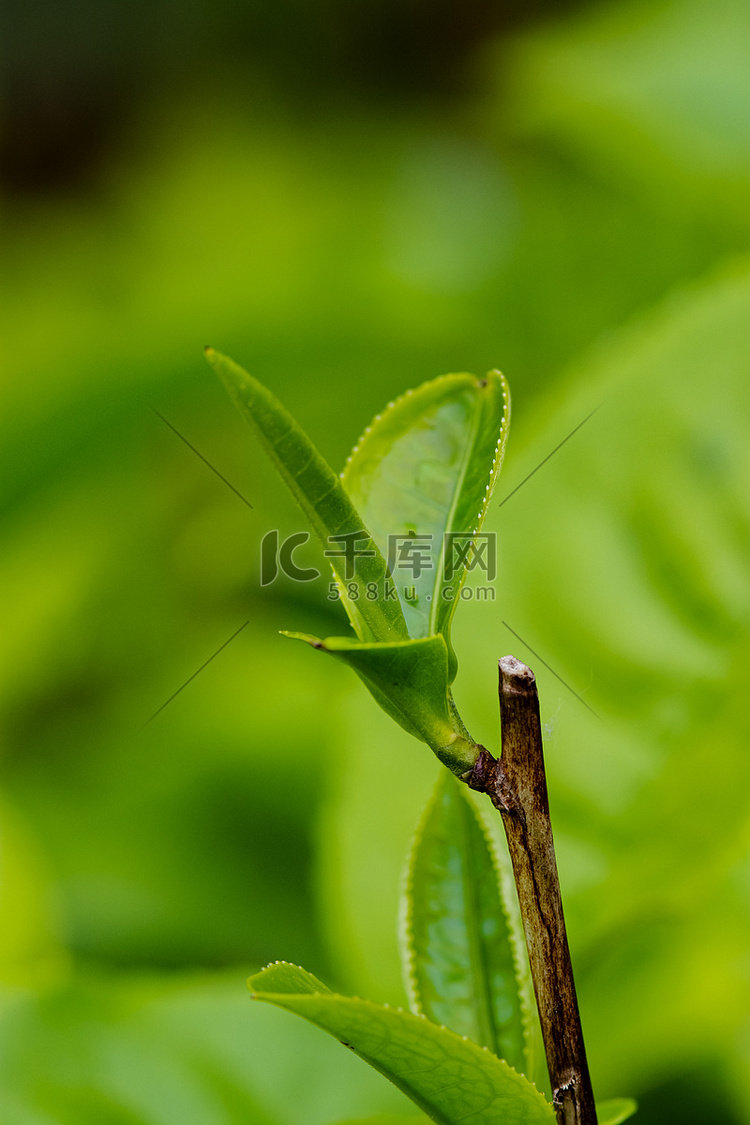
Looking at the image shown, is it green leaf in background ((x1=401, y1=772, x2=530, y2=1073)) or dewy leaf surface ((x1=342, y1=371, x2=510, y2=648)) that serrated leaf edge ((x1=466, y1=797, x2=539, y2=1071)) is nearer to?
green leaf in background ((x1=401, y1=772, x2=530, y2=1073))

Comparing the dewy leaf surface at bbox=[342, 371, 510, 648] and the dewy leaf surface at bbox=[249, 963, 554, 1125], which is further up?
the dewy leaf surface at bbox=[342, 371, 510, 648]

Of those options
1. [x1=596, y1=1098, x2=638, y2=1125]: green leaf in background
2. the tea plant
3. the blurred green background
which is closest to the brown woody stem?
the tea plant

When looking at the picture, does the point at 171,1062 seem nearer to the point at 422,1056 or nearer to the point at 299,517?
the point at 422,1056

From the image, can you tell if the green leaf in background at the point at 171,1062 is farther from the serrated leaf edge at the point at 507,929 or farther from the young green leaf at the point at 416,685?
the young green leaf at the point at 416,685

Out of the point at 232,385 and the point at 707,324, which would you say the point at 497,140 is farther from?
the point at 232,385

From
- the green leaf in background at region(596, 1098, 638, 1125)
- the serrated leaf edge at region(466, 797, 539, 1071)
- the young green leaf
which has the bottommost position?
the green leaf in background at region(596, 1098, 638, 1125)

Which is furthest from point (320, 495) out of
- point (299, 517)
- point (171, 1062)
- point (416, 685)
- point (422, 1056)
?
point (299, 517)
